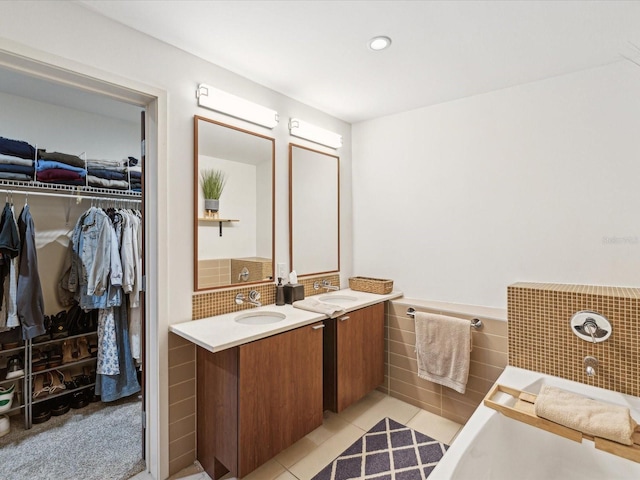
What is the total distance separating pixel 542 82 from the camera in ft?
6.95

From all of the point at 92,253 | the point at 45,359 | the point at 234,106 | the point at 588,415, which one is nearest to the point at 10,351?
the point at 45,359

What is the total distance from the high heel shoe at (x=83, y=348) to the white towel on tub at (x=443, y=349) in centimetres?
275

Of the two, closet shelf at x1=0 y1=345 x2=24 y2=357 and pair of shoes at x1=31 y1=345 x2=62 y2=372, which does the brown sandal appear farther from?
closet shelf at x1=0 y1=345 x2=24 y2=357

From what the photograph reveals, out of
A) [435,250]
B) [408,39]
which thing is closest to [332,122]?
[408,39]

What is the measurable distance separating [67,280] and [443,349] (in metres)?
3.07

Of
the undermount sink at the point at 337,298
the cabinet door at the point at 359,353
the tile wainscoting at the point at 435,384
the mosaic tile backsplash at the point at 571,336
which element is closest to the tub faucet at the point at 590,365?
the mosaic tile backsplash at the point at 571,336

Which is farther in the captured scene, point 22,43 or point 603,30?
point 603,30

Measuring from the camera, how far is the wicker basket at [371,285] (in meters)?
2.66

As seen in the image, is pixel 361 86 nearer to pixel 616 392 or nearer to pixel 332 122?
pixel 332 122

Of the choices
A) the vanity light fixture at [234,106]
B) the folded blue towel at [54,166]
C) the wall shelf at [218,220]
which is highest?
the vanity light fixture at [234,106]

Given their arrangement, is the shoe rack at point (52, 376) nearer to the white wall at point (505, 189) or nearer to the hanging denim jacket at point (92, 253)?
the hanging denim jacket at point (92, 253)

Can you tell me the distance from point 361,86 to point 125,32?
1.50 metres

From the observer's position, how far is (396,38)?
1.73 metres

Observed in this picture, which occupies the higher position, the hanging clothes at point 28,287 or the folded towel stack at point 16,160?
the folded towel stack at point 16,160
